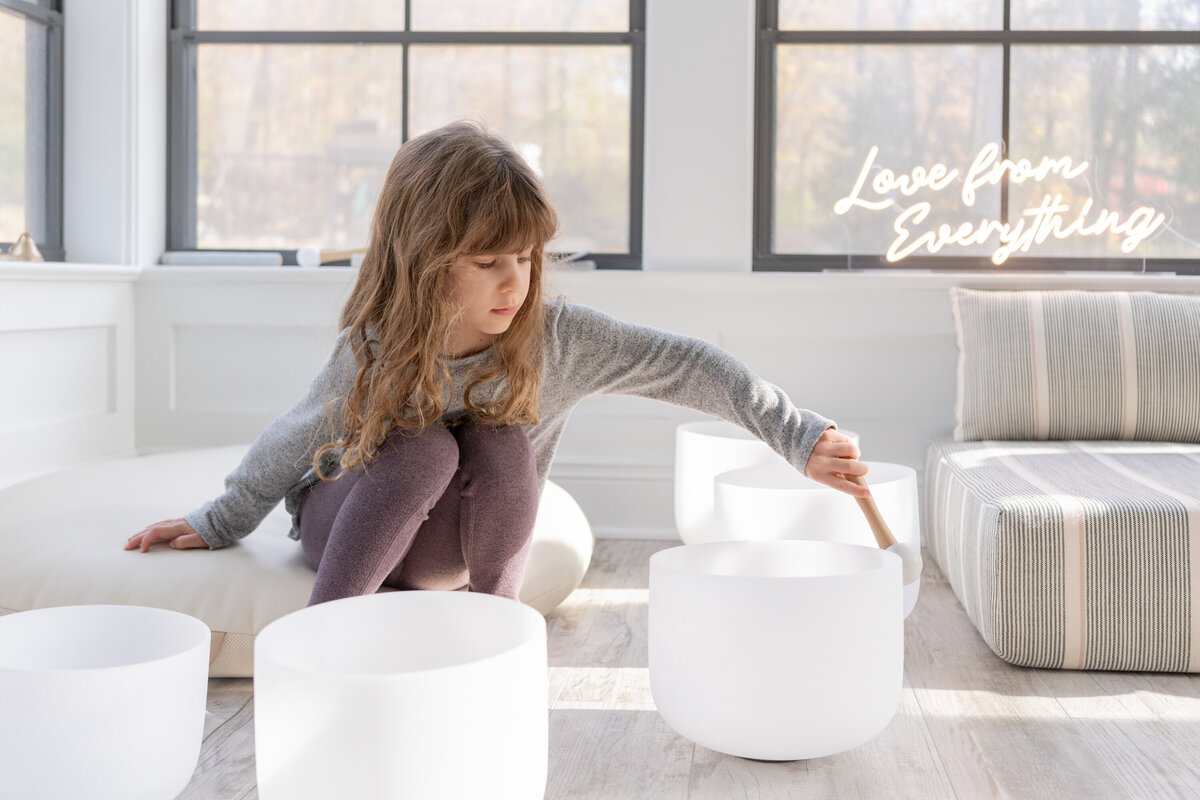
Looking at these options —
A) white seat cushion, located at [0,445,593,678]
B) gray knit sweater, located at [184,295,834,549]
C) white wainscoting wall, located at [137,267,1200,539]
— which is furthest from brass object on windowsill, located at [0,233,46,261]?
gray knit sweater, located at [184,295,834,549]

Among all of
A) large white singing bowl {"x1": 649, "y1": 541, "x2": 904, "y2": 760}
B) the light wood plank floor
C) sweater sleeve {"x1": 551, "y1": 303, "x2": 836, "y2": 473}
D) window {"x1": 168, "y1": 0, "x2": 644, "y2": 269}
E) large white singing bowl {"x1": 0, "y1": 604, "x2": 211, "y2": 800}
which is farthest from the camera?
window {"x1": 168, "y1": 0, "x2": 644, "y2": 269}

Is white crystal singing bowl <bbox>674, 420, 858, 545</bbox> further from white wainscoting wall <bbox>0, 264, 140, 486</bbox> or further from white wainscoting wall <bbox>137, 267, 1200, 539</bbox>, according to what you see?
white wainscoting wall <bbox>0, 264, 140, 486</bbox>

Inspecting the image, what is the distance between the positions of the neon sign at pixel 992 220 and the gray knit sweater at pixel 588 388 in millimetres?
1509

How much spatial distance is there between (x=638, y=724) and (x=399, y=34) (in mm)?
2206

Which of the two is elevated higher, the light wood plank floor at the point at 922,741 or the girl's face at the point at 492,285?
the girl's face at the point at 492,285

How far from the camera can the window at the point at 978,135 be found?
117 inches

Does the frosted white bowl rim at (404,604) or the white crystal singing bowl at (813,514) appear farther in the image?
the white crystal singing bowl at (813,514)

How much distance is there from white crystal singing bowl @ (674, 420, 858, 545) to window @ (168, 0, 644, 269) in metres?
0.87

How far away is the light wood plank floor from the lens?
1.36 metres

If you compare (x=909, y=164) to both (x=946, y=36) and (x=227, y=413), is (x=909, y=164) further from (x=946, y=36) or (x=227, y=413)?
(x=227, y=413)

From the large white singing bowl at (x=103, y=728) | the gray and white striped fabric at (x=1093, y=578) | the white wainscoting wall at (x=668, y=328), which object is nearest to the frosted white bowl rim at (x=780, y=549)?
the gray and white striped fabric at (x=1093, y=578)

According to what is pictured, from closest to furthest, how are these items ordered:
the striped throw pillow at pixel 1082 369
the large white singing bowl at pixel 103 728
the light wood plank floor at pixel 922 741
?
the large white singing bowl at pixel 103 728
the light wood plank floor at pixel 922 741
the striped throw pillow at pixel 1082 369

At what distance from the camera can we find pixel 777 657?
4.14 feet

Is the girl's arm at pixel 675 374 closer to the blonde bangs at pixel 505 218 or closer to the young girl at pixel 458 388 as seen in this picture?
the young girl at pixel 458 388
